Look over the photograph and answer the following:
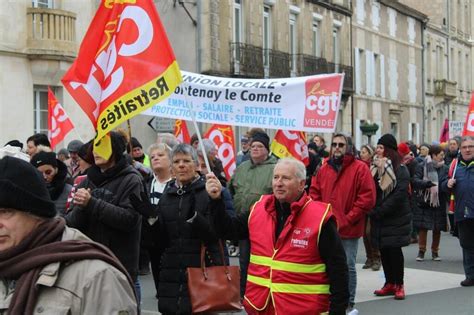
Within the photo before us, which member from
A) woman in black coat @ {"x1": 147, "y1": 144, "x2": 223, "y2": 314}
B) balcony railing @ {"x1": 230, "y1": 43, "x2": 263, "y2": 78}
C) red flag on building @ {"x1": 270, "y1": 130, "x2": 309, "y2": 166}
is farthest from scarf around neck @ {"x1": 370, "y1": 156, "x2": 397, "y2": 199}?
balcony railing @ {"x1": 230, "y1": 43, "x2": 263, "y2": 78}

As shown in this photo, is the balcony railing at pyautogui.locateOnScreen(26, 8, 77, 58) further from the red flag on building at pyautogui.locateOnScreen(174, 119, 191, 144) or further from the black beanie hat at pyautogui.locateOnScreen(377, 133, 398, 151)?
the black beanie hat at pyautogui.locateOnScreen(377, 133, 398, 151)

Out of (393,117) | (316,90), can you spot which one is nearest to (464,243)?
(316,90)

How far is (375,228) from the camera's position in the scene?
1034 centimetres

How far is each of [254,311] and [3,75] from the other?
15069mm

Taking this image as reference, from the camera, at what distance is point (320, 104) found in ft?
35.9

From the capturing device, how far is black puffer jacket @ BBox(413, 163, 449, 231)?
14.3 m

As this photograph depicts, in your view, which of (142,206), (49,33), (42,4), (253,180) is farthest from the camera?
(42,4)

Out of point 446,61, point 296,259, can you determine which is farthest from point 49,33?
point 446,61

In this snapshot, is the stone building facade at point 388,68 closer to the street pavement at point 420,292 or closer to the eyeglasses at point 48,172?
the street pavement at point 420,292

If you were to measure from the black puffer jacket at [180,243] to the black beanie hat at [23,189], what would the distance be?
345 centimetres

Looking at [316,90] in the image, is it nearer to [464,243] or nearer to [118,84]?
[464,243]

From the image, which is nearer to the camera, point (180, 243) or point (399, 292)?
point (180, 243)

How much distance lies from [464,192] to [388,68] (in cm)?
3226

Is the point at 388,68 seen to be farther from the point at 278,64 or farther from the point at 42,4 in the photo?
the point at 42,4
